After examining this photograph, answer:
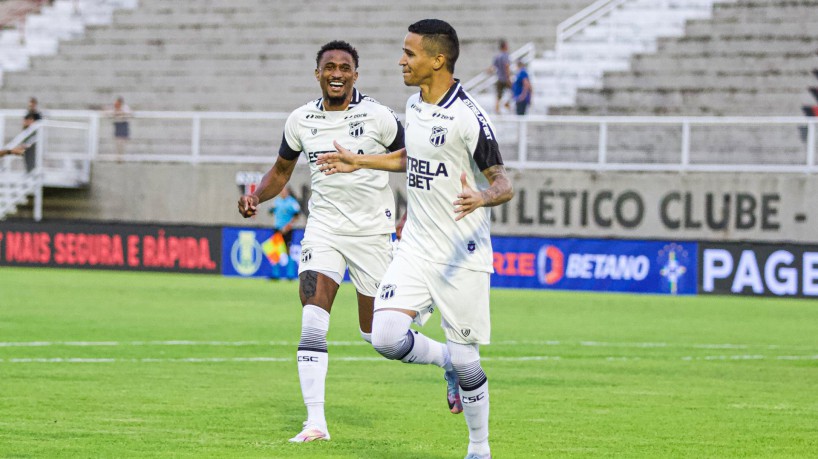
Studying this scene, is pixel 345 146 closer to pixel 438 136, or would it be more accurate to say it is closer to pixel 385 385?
pixel 438 136

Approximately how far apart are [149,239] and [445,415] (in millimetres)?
21882

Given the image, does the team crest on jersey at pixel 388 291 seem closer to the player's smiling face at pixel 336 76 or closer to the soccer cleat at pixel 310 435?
the soccer cleat at pixel 310 435

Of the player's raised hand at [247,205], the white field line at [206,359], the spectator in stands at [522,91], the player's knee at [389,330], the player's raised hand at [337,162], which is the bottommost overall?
the white field line at [206,359]

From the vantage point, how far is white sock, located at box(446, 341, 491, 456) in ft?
27.5

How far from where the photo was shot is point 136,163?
34.8 m

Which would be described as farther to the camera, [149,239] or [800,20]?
[800,20]

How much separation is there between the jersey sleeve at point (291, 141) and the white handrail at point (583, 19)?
25.5m

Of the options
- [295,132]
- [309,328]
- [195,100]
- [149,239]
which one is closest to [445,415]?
[309,328]

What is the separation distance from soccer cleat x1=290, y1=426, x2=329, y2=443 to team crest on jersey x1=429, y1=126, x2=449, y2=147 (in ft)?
7.09

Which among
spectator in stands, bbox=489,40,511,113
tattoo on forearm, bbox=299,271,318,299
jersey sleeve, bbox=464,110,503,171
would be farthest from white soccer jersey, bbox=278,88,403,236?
spectator in stands, bbox=489,40,511,113

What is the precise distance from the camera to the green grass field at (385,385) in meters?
9.48

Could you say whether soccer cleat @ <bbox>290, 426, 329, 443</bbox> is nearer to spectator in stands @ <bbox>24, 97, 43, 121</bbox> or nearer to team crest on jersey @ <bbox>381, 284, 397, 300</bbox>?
team crest on jersey @ <bbox>381, 284, 397, 300</bbox>

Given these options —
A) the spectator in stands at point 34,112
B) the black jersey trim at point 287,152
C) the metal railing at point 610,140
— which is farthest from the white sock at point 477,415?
the spectator in stands at point 34,112

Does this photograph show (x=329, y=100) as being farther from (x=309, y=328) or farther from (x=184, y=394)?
(x=184, y=394)
